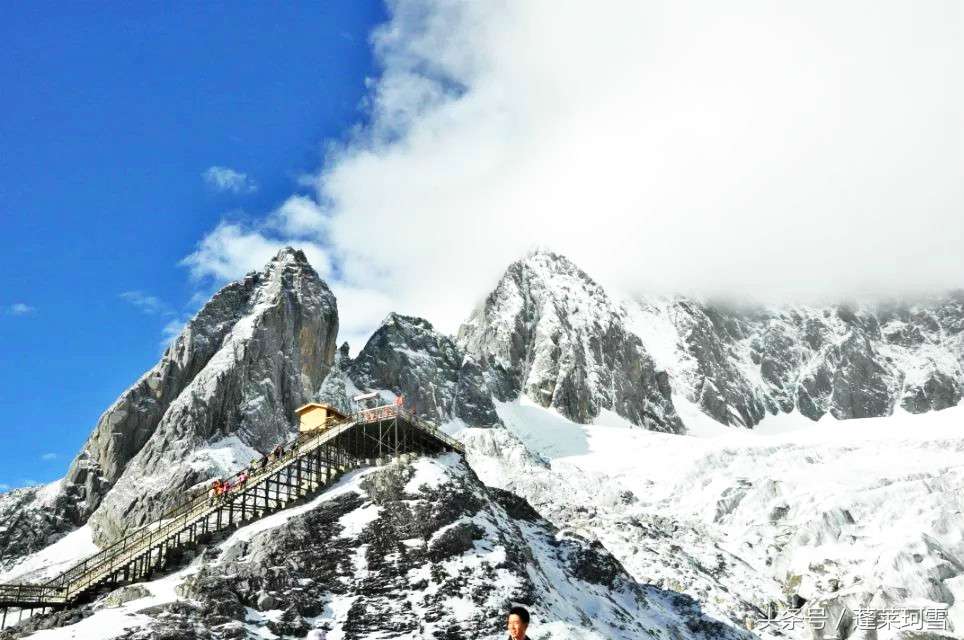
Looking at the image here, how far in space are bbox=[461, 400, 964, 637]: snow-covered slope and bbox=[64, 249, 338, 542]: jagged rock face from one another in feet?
111

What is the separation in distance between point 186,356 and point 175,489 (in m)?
31.0

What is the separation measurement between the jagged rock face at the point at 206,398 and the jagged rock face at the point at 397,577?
57436 mm

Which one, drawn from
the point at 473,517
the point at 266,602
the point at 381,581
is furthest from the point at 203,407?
the point at 266,602

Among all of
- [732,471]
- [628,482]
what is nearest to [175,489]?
[628,482]

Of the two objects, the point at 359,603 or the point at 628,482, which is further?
the point at 628,482

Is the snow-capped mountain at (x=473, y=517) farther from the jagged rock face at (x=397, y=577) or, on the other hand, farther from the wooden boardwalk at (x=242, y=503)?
the wooden boardwalk at (x=242, y=503)

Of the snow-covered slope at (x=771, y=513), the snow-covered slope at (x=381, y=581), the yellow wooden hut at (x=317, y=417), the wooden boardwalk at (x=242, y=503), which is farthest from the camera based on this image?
the snow-covered slope at (x=771, y=513)

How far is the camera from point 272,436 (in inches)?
5138

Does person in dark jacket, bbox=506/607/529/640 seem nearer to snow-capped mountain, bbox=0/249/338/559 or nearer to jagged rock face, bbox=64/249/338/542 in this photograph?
snow-capped mountain, bbox=0/249/338/559

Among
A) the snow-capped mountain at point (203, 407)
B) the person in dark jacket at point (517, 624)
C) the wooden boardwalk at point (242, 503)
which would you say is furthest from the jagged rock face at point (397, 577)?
the snow-capped mountain at point (203, 407)

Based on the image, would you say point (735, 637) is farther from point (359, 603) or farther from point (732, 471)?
point (732, 471)

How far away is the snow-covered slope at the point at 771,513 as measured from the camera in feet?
345

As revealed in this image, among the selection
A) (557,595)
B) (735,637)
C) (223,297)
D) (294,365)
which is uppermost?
(223,297)

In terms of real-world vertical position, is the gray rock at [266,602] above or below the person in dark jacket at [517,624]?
above
